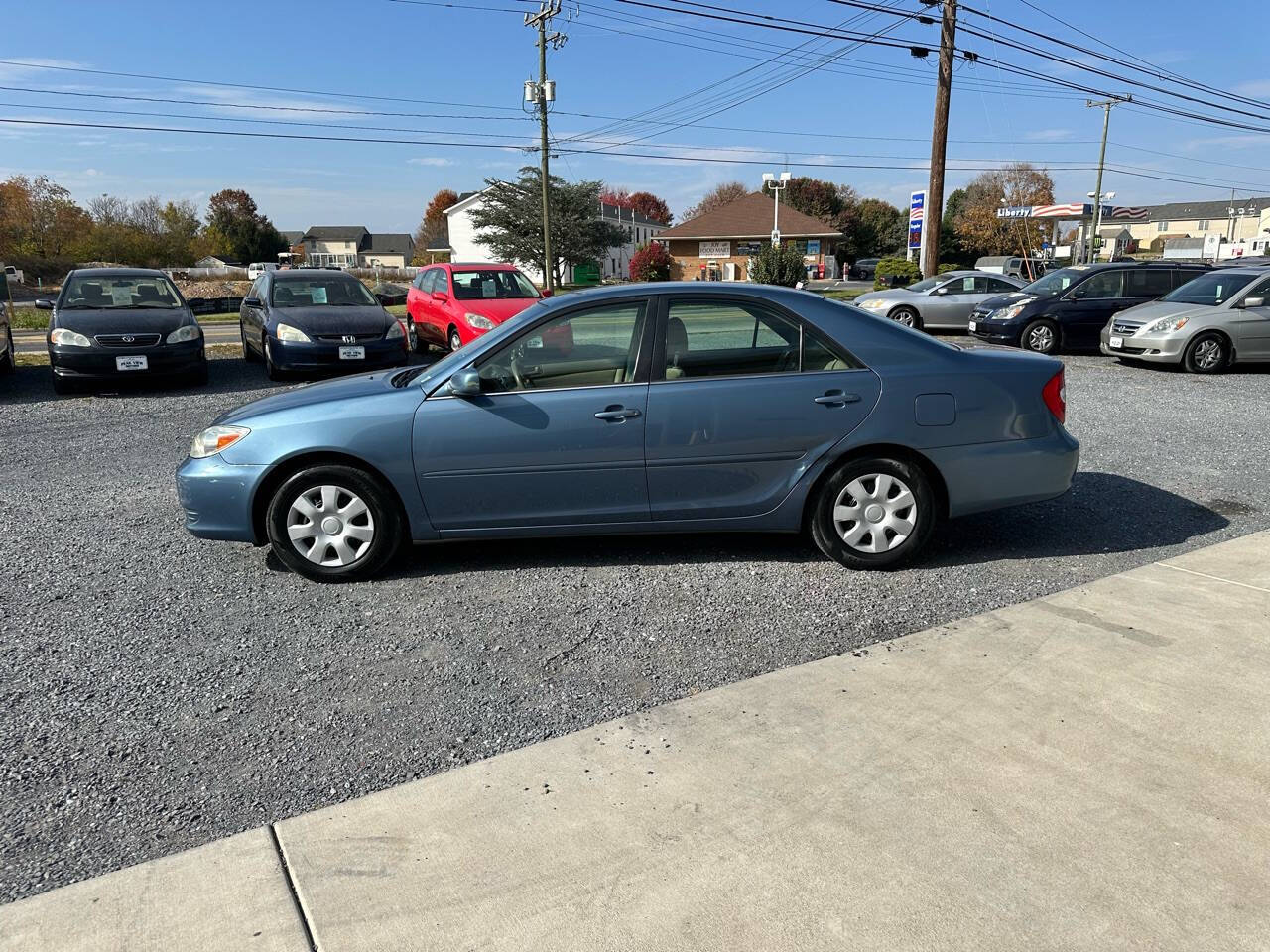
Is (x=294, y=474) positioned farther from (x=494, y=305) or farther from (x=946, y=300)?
(x=946, y=300)

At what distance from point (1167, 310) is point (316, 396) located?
43.3 feet

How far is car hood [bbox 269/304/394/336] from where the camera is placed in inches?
472

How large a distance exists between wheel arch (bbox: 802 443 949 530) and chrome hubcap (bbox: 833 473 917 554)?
0.37 feet

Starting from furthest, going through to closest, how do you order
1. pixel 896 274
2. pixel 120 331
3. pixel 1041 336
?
1. pixel 896 274
2. pixel 1041 336
3. pixel 120 331

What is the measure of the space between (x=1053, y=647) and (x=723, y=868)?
2.13 metres

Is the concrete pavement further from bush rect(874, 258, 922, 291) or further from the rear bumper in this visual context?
bush rect(874, 258, 922, 291)

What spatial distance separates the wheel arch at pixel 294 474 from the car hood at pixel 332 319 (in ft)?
25.1

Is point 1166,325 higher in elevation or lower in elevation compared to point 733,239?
lower

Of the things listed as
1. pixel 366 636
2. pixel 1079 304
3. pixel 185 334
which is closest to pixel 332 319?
pixel 185 334

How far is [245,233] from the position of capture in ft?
321

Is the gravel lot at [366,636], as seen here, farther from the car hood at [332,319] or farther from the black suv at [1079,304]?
the black suv at [1079,304]

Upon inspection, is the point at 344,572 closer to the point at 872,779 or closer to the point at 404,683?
the point at 404,683

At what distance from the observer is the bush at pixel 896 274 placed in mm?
36375

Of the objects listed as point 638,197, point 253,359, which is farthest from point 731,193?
point 253,359
